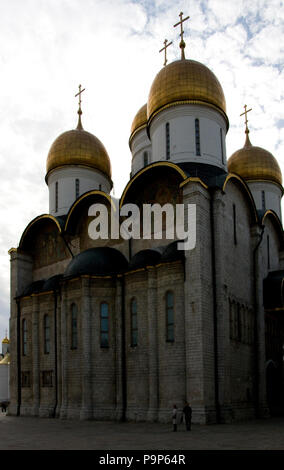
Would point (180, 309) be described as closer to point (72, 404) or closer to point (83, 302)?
point (83, 302)

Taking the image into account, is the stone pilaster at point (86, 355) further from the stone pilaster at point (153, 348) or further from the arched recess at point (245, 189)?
the arched recess at point (245, 189)

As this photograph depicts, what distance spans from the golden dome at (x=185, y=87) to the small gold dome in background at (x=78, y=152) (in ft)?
15.1

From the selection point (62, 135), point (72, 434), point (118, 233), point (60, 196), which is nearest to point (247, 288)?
point (118, 233)

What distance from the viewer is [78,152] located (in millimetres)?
24625

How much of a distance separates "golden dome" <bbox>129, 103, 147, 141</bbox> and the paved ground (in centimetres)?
1559

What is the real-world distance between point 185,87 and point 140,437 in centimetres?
1339

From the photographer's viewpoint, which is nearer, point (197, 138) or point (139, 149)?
point (197, 138)

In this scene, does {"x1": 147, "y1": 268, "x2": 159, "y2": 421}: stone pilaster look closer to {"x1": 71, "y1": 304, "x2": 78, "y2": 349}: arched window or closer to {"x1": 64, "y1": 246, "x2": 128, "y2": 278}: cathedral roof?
{"x1": 64, "y1": 246, "x2": 128, "y2": 278}: cathedral roof

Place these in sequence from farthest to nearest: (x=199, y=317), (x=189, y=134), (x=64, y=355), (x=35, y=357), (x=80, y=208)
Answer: (x=80, y=208), (x=35, y=357), (x=189, y=134), (x=64, y=355), (x=199, y=317)

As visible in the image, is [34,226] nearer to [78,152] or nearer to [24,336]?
[78,152]

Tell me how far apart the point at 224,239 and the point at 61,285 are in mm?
6349

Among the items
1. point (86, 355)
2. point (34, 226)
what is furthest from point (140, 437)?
point (34, 226)

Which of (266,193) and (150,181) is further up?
(266,193)

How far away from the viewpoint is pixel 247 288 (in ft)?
62.3
